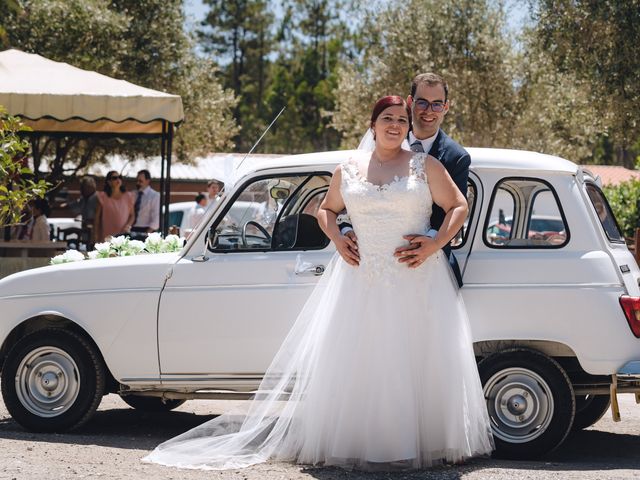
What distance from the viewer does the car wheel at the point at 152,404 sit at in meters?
8.43

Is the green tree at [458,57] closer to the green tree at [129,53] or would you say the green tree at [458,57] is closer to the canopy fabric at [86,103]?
the green tree at [129,53]

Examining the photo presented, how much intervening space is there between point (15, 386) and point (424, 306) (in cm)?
298

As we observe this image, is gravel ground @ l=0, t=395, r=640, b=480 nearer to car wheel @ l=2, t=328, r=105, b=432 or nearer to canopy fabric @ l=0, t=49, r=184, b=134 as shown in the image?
car wheel @ l=2, t=328, r=105, b=432

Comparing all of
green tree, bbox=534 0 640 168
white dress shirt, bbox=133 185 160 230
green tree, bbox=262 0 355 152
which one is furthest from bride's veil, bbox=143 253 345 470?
green tree, bbox=262 0 355 152

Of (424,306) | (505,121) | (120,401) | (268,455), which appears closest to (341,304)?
(424,306)

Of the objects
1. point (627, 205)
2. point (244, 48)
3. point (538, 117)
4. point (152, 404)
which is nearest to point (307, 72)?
point (244, 48)

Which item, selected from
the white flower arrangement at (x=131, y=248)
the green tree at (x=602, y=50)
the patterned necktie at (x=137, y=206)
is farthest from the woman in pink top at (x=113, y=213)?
the green tree at (x=602, y=50)

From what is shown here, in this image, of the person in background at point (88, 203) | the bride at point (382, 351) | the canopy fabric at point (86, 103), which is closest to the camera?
the bride at point (382, 351)

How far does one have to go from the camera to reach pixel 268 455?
6203 millimetres

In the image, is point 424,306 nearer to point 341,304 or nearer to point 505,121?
point 341,304

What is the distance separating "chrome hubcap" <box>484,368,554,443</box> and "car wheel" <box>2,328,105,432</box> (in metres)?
2.63

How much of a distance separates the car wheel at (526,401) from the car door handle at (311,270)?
1.14 meters

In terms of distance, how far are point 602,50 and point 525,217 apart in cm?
1400

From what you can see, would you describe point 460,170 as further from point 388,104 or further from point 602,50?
point 602,50
